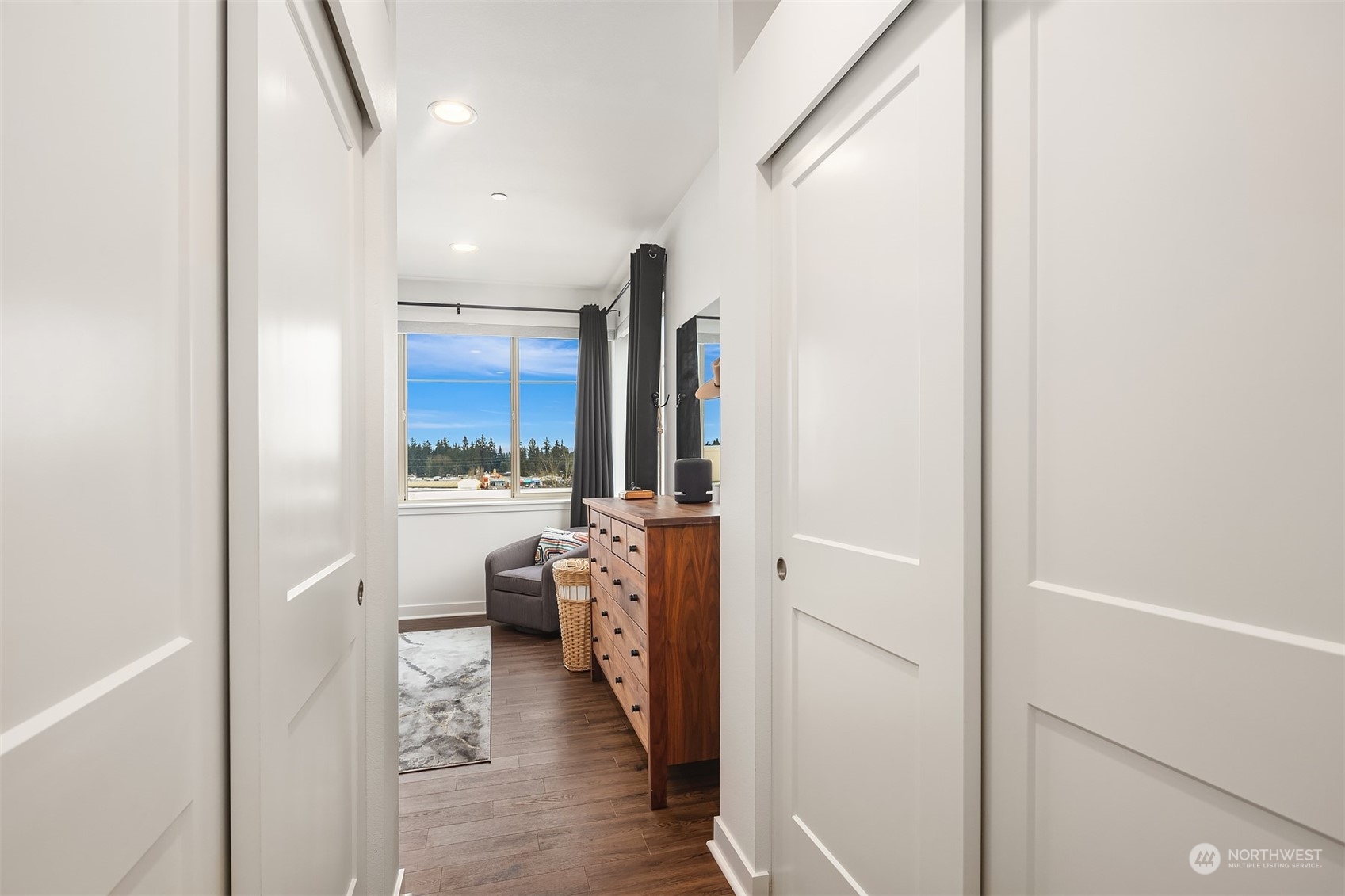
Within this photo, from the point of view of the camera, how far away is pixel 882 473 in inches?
49.3

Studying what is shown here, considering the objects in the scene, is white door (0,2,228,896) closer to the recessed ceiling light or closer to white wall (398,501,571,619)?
the recessed ceiling light

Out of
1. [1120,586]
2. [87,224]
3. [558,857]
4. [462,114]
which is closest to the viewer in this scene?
[87,224]

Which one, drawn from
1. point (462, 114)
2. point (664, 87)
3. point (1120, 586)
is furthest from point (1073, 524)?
point (462, 114)

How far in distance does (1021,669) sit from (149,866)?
3.51 ft

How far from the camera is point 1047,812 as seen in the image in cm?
92

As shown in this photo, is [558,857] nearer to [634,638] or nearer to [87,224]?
[634,638]

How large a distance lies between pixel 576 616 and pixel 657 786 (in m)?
1.49

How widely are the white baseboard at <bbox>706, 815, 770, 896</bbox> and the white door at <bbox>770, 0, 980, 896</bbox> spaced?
5 centimetres

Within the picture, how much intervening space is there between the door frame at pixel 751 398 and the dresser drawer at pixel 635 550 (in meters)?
0.44

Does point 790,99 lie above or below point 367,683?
above

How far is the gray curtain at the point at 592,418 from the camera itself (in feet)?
17.1

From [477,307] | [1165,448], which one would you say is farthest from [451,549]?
[1165,448]

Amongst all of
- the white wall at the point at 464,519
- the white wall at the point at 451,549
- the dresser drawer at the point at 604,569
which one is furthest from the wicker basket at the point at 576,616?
the white wall at the point at 464,519

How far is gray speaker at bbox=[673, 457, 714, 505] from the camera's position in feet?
8.84
